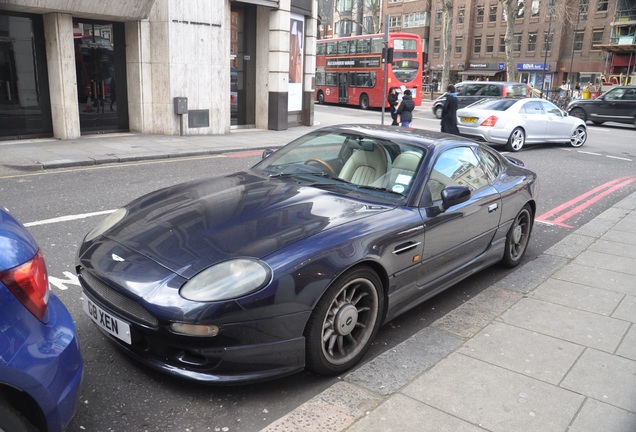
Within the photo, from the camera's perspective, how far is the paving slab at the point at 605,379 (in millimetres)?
3068

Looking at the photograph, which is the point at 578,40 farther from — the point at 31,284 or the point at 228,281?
the point at 31,284

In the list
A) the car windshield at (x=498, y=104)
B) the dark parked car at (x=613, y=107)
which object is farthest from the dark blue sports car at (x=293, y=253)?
the dark parked car at (x=613, y=107)

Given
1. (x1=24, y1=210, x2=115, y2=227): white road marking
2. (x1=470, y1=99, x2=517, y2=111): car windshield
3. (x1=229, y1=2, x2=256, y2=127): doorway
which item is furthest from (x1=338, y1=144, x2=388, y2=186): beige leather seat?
(x1=229, y1=2, x2=256, y2=127): doorway

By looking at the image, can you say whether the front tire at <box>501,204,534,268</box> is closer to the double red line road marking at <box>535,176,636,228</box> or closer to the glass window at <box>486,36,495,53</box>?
the double red line road marking at <box>535,176,636,228</box>

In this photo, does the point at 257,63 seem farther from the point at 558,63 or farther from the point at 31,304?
the point at 558,63

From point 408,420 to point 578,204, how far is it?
23.6ft

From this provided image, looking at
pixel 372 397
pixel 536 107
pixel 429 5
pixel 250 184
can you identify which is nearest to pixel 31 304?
pixel 372 397

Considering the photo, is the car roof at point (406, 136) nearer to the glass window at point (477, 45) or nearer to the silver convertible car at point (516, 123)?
the silver convertible car at point (516, 123)

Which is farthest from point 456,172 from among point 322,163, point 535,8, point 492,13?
point 492,13

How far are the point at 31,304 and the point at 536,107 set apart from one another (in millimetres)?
15720

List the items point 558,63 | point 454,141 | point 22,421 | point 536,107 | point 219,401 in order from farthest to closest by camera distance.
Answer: point 558,63 → point 536,107 → point 454,141 → point 219,401 → point 22,421

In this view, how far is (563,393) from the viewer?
3.10 meters

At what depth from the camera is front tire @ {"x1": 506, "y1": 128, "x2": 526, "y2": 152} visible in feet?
48.3

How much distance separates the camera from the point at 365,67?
3020 centimetres
